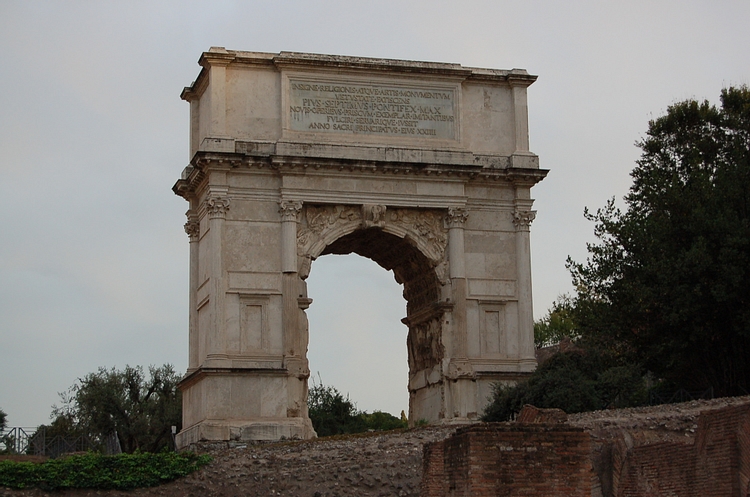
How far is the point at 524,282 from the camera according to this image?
35219 millimetres

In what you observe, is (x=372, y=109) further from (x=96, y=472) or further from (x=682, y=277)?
(x=96, y=472)

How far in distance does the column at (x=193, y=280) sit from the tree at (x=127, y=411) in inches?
504

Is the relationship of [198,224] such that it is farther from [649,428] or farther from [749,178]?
[649,428]

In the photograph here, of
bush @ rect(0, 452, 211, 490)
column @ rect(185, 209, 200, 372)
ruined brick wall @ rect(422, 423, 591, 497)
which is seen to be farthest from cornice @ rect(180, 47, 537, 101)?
ruined brick wall @ rect(422, 423, 591, 497)

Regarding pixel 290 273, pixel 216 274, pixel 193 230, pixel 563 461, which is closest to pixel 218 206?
pixel 216 274

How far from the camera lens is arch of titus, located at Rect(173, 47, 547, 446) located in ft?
109

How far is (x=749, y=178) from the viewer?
110 feet

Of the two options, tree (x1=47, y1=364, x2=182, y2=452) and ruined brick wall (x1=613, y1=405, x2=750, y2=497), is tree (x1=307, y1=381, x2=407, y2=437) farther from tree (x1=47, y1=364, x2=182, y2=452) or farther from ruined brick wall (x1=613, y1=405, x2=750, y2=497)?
ruined brick wall (x1=613, y1=405, x2=750, y2=497)

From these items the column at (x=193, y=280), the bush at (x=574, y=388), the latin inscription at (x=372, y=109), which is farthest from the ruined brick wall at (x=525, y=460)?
the column at (x=193, y=280)

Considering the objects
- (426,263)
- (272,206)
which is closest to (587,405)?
(426,263)

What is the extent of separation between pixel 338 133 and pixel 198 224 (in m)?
4.35

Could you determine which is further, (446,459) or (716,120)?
(716,120)

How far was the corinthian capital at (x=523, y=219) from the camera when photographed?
35.6 m

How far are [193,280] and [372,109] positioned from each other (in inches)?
248
